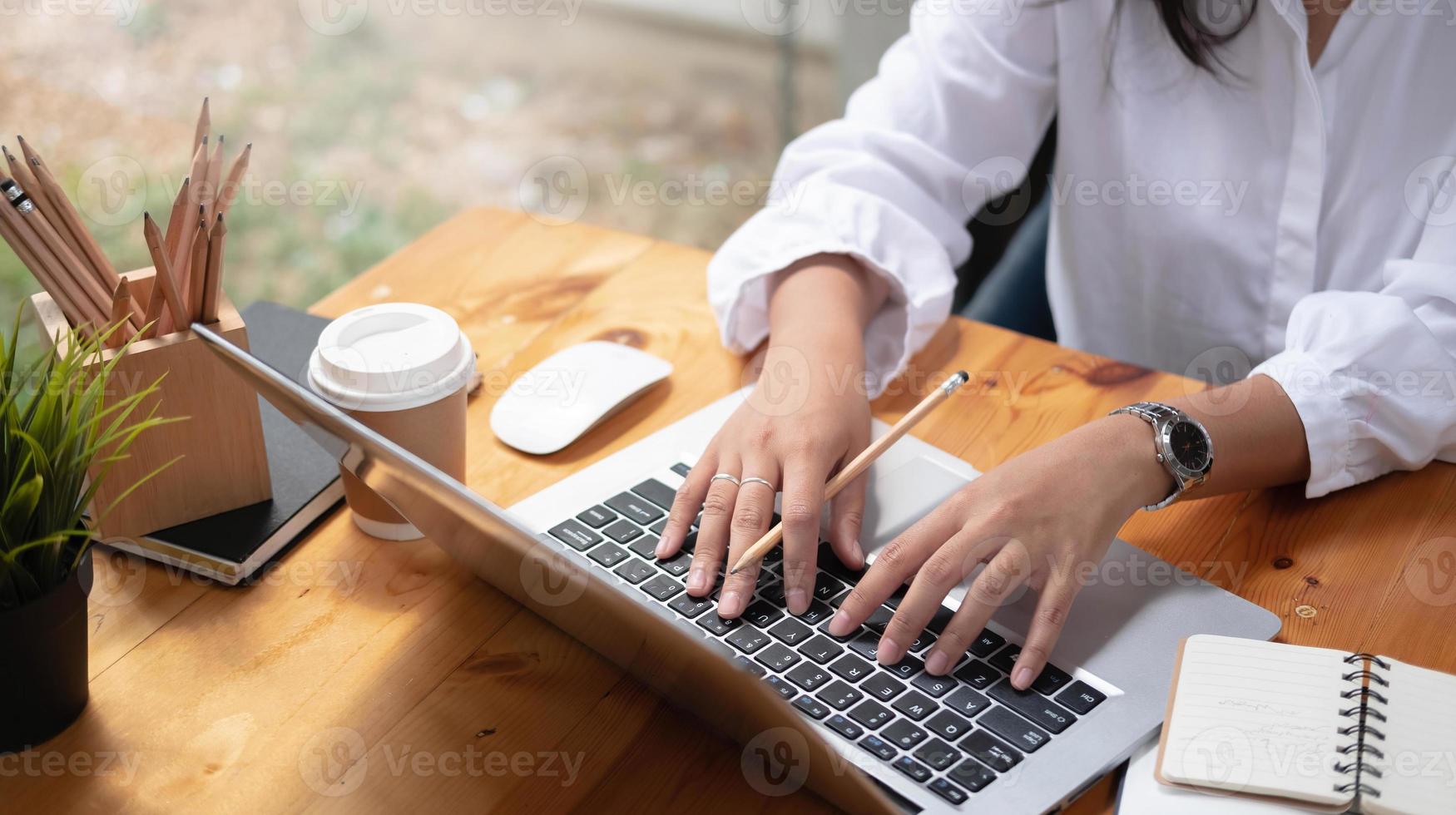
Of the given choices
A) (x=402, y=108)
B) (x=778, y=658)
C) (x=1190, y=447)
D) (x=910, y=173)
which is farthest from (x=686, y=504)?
(x=402, y=108)

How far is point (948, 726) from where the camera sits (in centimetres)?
59

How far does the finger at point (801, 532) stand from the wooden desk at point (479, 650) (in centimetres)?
11

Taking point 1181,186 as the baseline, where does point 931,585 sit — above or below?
below

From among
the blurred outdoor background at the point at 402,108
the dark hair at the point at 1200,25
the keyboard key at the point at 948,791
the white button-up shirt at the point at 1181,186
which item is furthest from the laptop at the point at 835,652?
the blurred outdoor background at the point at 402,108

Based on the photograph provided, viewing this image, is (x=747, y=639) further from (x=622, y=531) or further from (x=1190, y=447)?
(x=1190, y=447)

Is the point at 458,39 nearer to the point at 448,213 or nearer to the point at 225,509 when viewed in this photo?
the point at 448,213

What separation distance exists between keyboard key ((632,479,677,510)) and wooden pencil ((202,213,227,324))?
11.9 inches

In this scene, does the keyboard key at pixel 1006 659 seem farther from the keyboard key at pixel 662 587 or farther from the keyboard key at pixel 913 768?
the keyboard key at pixel 662 587

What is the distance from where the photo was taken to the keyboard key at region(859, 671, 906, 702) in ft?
2.00

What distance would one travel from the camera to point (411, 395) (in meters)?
0.68

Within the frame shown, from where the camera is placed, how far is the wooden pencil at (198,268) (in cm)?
68

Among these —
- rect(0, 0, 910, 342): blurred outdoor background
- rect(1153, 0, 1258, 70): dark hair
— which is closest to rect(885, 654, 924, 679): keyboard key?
rect(1153, 0, 1258, 70): dark hair

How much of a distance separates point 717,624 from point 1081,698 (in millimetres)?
210

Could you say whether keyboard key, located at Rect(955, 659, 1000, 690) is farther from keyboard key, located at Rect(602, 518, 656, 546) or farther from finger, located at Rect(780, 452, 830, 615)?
keyboard key, located at Rect(602, 518, 656, 546)
